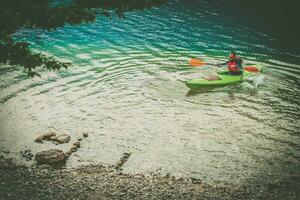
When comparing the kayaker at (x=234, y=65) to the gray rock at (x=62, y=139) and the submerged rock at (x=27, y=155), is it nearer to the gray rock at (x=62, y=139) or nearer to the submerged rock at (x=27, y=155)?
the gray rock at (x=62, y=139)

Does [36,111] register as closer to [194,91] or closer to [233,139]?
[194,91]

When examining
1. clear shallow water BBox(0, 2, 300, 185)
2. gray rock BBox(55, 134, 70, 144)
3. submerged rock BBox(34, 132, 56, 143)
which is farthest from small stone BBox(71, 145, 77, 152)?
submerged rock BBox(34, 132, 56, 143)

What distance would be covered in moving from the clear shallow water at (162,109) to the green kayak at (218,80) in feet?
1.42

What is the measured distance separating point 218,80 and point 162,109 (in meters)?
4.45

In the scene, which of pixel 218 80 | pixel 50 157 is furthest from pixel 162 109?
pixel 50 157

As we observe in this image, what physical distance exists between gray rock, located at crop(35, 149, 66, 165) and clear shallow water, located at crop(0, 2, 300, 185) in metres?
0.42

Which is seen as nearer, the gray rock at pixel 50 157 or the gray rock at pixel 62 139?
the gray rock at pixel 50 157

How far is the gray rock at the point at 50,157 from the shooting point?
1429cm

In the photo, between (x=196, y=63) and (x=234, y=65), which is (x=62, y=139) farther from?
(x=234, y=65)

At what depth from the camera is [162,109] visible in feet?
62.7

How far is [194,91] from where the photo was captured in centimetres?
2112

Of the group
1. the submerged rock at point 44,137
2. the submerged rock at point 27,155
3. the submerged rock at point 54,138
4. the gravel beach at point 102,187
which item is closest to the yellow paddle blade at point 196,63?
the submerged rock at point 54,138

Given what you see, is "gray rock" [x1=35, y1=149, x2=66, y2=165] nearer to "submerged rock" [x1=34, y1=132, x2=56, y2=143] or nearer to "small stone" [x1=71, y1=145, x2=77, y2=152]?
"small stone" [x1=71, y1=145, x2=77, y2=152]

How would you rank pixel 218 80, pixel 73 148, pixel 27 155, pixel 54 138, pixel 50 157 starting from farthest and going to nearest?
pixel 218 80, pixel 54 138, pixel 73 148, pixel 27 155, pixel 50 157
